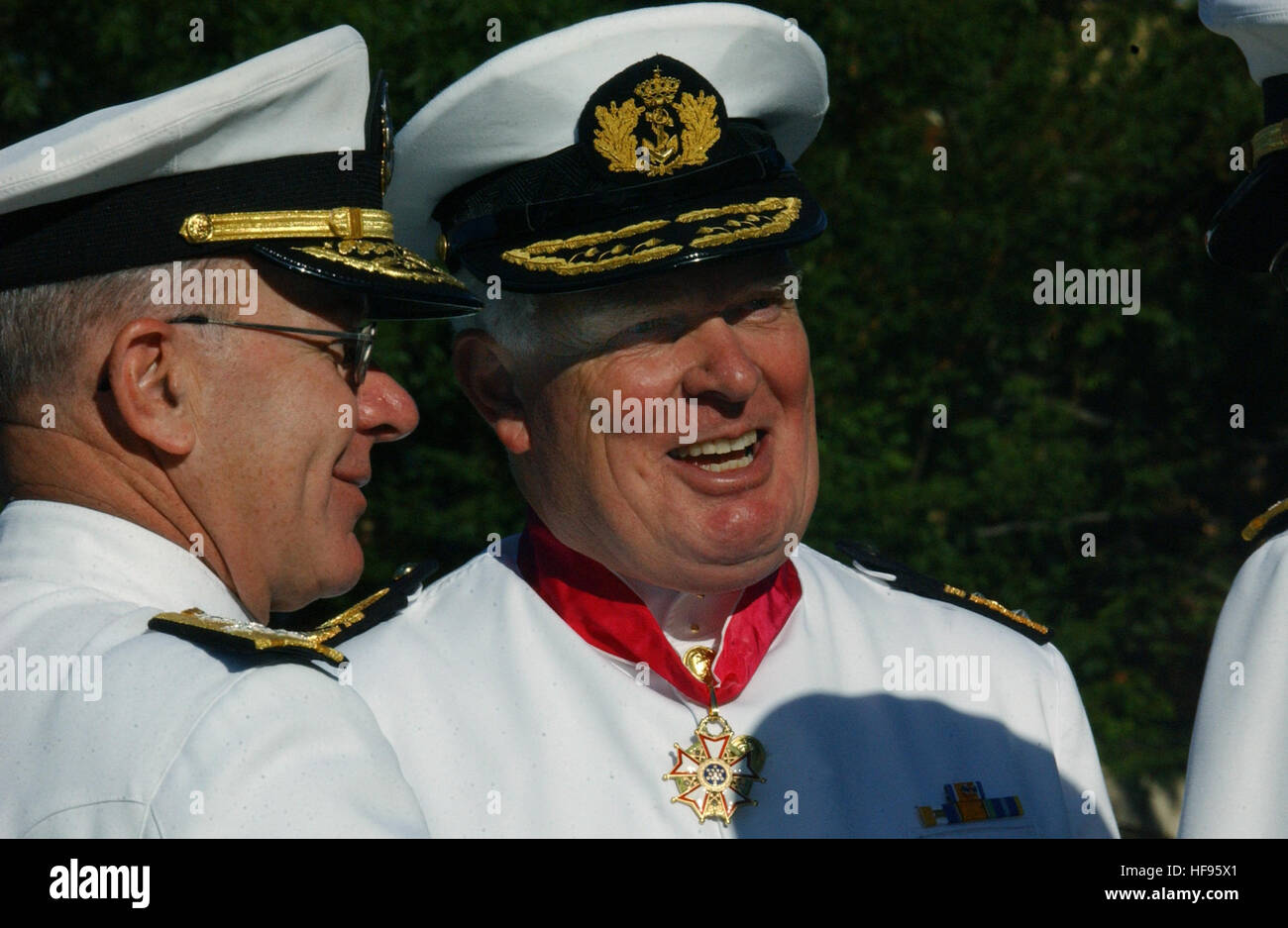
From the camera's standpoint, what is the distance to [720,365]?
2926 mm

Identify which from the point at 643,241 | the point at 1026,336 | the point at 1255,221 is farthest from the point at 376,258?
the point at 1026,336

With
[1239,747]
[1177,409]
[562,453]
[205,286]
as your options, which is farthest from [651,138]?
[1177,409]

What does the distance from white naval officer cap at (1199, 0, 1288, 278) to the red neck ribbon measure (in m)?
1.11

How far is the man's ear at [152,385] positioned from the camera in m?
2.21

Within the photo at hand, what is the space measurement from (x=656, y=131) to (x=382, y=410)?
2.47 feet

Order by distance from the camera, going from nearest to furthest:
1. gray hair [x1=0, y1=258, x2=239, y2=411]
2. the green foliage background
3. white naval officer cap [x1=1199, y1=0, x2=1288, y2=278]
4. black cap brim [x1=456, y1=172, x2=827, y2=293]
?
gray hair [x1=0, y1=258, x2=239, y2=411], white naval officer cap [x1=1199, y1=0, x2=1288, y2=278], black cap brim [x1=456, y1=172, x2=827, y2=293], the green foliage background

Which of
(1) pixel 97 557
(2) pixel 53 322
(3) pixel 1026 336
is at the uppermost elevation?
(3) pixel 1026 336

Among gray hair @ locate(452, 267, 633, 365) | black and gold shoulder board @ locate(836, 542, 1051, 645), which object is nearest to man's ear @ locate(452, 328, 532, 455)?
gray hair @ locate(452, 267, 633, 365)

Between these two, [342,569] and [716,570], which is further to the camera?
[716,570]

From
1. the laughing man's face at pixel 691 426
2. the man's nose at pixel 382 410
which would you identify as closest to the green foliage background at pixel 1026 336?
the laughing man's face at pixel 691 426

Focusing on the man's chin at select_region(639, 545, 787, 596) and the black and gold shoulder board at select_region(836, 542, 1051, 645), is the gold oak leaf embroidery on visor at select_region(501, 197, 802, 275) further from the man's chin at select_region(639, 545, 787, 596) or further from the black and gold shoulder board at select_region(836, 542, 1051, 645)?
the black and gold shoulder board at select_region(836, 542, 1051, 645)

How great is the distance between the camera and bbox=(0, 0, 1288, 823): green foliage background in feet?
19.6

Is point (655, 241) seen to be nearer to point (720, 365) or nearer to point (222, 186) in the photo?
point (720, 365)
